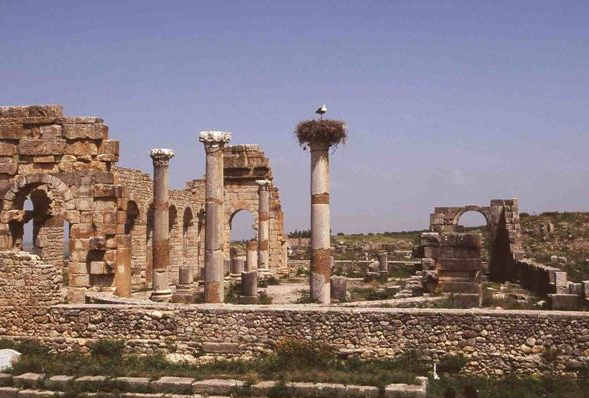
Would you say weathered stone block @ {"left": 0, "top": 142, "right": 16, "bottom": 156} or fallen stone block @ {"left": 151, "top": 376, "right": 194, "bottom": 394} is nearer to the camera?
fallen stone block @ {"left": 151, "top": 376, "right": 194, "bottom": 394}

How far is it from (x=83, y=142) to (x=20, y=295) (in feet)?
16.2

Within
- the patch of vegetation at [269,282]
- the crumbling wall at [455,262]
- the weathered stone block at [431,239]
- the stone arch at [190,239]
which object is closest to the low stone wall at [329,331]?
the crumbling wall at [455,262]

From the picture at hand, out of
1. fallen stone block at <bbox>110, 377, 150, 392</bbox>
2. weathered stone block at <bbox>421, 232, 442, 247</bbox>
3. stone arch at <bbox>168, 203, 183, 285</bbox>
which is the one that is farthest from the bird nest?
stone arch at <bbox>168, 203, 183, 285</bbox>

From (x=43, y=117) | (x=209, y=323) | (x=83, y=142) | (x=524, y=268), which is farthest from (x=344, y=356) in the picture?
(x=524, y=268)

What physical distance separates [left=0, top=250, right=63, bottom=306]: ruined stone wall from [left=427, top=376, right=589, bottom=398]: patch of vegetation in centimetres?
857

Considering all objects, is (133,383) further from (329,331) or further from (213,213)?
(213,213)

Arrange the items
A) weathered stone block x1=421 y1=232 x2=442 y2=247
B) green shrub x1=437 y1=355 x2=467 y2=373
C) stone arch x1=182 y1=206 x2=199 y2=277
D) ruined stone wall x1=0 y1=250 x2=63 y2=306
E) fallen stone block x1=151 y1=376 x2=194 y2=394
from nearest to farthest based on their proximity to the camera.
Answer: fallen stone block x1=151 y1=376 x2=194 y2=394 → green shrub x1=437 y1=355 x2=467 y2=373 → ruined stone wall x1=0 y1=250 x2=63 y2=306 → weathered stone block x1=421 y1=232 x2=442 y2=247 → stone arch x1=182 y1=206 x2=199 y2=277

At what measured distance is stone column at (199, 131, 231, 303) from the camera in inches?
682

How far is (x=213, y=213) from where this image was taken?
17562 mm

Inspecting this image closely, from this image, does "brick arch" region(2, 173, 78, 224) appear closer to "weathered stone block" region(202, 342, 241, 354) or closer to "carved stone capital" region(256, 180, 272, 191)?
"weathered stone block" region(202, 342, 241, 354)

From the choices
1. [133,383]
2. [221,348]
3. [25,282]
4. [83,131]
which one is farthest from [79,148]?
[133,383]

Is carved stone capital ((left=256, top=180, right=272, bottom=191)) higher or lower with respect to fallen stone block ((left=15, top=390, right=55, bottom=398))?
higher

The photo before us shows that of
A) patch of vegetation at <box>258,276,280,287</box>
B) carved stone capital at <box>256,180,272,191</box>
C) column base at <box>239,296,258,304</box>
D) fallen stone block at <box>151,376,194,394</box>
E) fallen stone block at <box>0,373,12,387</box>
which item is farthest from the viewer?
carved stone capital at <box>256,180,272,191</box>

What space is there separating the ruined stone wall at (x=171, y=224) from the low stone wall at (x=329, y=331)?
10175 mm
